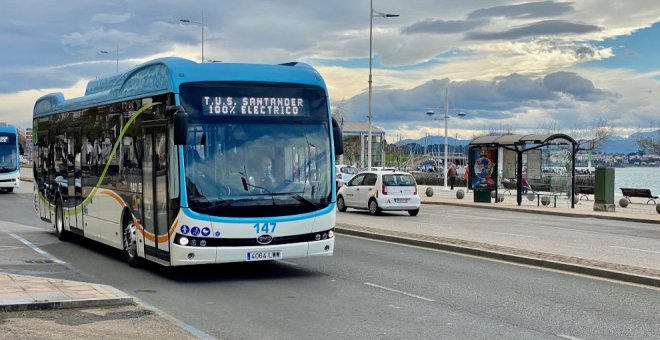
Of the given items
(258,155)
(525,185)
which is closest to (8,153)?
(525,185)

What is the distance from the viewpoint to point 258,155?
11820 millimetres

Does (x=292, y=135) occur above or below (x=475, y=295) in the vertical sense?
above

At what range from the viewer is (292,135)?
12.2 metres

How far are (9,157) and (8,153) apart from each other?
219 mm

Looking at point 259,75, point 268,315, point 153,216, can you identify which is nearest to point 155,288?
point 153,216

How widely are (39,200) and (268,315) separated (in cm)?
1317

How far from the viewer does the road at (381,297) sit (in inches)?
340

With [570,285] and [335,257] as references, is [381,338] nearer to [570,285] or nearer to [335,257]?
[570,285]

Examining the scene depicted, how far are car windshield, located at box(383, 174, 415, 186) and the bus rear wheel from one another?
15.1 m

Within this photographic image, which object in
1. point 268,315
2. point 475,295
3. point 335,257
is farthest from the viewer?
point 335,257

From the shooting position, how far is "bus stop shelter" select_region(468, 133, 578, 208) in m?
34.2

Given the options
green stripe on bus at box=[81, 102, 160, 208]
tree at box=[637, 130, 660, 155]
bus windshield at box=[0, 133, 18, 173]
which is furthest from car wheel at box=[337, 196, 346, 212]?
tree at box=[637, 130, 660, 155]

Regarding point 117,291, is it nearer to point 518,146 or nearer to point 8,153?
point 518,146

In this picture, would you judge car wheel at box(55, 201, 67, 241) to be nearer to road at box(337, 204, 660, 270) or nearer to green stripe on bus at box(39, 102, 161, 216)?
green stripe on bus at box(39, 102, 161, 216)
